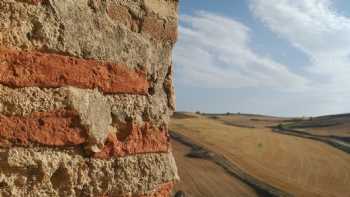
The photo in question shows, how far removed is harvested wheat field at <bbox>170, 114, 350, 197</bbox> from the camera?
18859 millimetres

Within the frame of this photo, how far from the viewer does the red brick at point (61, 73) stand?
1.60m

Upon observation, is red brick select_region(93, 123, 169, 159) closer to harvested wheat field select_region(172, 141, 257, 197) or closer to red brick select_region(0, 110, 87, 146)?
red brick select_region(0, 110, 87, 146)

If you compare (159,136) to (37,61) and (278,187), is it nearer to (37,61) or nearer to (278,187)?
(37,61)

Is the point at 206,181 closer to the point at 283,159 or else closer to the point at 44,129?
the point at 283,159

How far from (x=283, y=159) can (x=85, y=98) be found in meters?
24.0

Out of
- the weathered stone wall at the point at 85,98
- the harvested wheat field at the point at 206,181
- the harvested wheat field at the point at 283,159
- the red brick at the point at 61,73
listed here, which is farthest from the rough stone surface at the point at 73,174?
the harvested wheat field at the point at 283,159

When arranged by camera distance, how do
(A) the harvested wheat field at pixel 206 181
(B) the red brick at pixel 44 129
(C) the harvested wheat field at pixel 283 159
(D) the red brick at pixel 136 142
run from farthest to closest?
(C) the harvested wheat field at pixel 283 159 < (A) the harvested wheat field at pixel 206 181 < (D) the red brick at pixel 136 142 < (B) the red brick at pixel 44 129

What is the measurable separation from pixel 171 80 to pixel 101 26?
61 cm

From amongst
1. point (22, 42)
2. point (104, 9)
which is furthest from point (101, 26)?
point (22, 42)

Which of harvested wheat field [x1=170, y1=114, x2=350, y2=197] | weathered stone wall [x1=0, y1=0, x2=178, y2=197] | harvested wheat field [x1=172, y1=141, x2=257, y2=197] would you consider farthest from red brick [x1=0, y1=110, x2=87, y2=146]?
harvested wheat field [x1=170, y1=114, x2=350, y2=197]

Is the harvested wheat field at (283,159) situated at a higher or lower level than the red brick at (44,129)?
lower

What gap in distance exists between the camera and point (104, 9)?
2.01 metres

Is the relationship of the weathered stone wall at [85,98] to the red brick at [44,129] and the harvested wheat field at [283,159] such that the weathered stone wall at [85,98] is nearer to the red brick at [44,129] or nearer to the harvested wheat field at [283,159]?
the red brick at [44,129]

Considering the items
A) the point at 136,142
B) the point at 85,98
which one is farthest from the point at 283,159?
the point at 85,98
